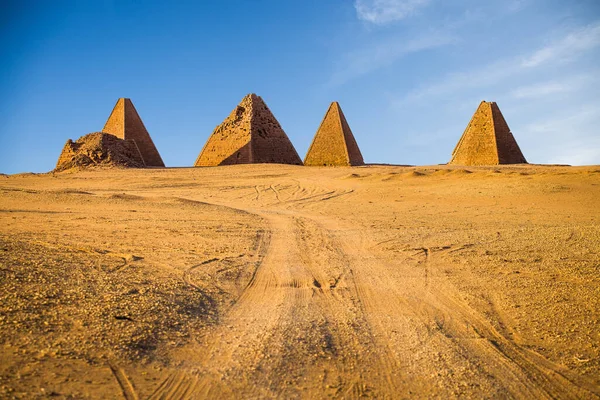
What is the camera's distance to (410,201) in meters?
12.8

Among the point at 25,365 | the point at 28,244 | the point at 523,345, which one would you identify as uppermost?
the point at 28,244

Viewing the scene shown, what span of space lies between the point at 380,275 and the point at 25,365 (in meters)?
3.62

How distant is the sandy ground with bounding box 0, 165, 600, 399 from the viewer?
2.93 meters

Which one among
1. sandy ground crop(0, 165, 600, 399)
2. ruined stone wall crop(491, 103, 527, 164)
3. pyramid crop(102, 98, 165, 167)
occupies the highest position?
pyramid crop(102, 98, 165, 167)

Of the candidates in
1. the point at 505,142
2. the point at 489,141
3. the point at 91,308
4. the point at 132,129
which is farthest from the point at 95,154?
the point at 91,308

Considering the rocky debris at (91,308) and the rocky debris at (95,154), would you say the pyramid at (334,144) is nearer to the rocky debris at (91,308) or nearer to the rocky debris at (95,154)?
the rocky debris at (95,154)

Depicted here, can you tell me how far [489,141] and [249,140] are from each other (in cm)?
1170

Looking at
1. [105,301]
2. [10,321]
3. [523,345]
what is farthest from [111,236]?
[523,345]

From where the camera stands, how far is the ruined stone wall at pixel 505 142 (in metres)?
24.2

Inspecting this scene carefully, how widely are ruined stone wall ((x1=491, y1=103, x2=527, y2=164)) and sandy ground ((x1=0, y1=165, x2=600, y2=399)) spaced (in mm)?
15733

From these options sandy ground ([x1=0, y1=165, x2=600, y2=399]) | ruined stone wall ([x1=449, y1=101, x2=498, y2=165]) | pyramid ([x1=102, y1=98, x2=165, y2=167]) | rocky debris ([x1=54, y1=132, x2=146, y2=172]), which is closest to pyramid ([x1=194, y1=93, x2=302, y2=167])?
rocky debris ([x1=54, y1=132, x2=146, y2=172])

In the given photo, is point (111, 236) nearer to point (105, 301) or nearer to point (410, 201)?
point (105, 301)

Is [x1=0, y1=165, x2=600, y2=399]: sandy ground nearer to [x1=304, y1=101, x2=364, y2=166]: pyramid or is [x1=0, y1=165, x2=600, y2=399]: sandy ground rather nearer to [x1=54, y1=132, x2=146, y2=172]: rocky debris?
[x1=54, y1=132, x2=146, y2=172]: rocky debris

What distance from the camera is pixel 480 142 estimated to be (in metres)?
24.7
